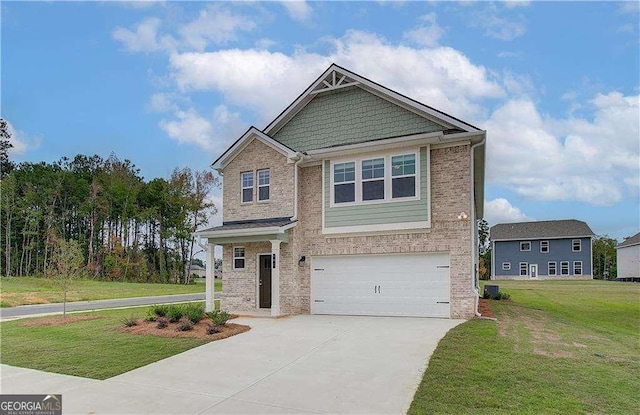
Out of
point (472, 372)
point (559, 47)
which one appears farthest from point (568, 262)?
point (472, 372)

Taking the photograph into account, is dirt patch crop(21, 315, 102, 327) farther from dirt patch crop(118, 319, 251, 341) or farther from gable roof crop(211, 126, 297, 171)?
gable roof crop(211, 126, 297, 171)

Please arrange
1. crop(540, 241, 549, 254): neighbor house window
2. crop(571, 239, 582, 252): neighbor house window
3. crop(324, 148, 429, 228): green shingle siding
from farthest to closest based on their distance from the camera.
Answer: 1. crop(540, 241, 549, 254): neighbor house window
2. crop(571, 239, 582, 252): neighbor house window
3. crop(324, 148, 429, 228): green shingle siding

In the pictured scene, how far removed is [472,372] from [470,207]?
7.68 m

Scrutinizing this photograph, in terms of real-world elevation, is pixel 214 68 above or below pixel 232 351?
above

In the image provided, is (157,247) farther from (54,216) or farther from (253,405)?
(253,405)

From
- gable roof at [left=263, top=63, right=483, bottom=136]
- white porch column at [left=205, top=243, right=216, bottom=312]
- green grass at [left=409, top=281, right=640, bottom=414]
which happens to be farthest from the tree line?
green grass at [left=409, top=281, right=640, bottom=414]

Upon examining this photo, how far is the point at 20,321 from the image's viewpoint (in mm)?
14352

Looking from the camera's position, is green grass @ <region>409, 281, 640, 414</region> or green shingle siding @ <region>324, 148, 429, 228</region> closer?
green grass @ <region>409, 281, 640, 414</region>

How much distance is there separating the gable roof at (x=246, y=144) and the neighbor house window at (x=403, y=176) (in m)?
3.63

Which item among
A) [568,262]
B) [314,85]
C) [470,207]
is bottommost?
[568,262]

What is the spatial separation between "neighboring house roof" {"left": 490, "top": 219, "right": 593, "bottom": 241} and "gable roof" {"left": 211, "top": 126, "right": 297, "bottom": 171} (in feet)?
146

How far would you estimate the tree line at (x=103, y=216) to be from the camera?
43781mm

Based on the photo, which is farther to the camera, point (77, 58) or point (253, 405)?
point (77, 58)

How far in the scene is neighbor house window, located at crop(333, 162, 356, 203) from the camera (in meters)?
15.5
